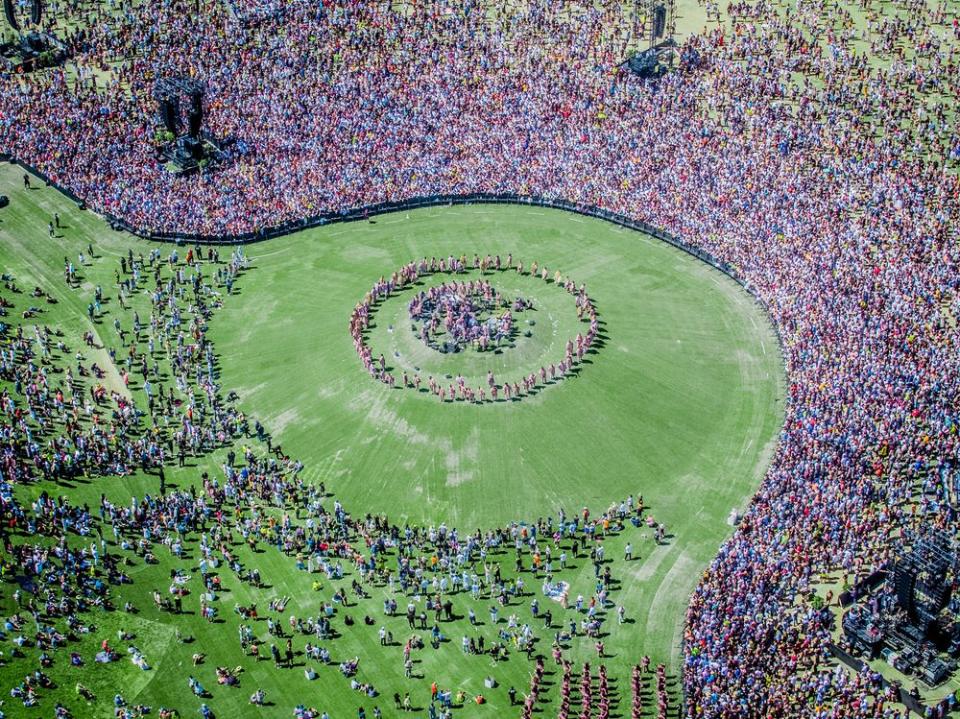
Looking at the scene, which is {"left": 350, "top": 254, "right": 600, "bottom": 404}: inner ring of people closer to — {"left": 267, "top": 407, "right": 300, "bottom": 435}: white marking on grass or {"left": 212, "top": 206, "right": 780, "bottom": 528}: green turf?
{"left": 212, "top": 206, "right": 780, "bottom": 528}: green turf

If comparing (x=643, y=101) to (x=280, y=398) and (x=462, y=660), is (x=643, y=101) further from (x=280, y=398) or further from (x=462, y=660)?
(x=462, y=660)

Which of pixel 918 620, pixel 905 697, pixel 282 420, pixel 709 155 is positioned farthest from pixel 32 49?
pixel 905 697

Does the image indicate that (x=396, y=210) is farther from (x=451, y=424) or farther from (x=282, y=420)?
(x=451, y=424)

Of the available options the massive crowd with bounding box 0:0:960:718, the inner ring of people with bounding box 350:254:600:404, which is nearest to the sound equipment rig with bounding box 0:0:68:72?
the massive crowd with bounding box 0:0:960:718

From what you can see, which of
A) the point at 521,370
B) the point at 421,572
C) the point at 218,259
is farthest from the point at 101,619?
the point at 218,259

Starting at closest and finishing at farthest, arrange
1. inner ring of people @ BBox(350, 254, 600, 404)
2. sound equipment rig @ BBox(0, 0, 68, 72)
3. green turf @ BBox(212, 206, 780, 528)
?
green turf @ BBox(212, 206, 780, 528)
inner ring of people @ BBox(350, 254, 600, 404)
sound equipment rig @ BBox(0, 0, 68, 72)
